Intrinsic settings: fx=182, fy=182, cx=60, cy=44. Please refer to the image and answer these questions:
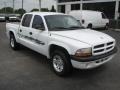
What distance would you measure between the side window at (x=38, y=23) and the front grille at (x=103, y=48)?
1922mm

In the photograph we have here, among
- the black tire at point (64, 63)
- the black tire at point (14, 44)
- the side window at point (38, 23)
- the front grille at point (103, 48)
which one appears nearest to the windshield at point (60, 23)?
the side window at point (38, 23)

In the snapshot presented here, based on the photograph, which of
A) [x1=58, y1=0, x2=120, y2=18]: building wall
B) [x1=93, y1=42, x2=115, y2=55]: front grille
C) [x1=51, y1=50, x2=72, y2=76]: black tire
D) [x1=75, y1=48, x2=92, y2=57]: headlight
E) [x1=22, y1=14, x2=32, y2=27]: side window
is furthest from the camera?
[x1=58, y1=0, x2=120, y2=18]: building wall

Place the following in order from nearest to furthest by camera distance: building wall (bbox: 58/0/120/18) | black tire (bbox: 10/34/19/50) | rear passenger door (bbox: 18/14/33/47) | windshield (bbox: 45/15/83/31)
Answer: windshield (bbox: 45/15/83/31) < rear passenger door (bbox: 18/14/33/47) < black tire (bbox: 10/34/19/50) < building wall (bbox: 58/0/120/18)

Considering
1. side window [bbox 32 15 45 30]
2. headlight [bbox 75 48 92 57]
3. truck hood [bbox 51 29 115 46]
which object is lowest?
headlight [bbox 75 48 92 57]

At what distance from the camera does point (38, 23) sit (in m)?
6.18

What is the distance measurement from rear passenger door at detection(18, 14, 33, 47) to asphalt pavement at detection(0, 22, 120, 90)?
745 millimetres

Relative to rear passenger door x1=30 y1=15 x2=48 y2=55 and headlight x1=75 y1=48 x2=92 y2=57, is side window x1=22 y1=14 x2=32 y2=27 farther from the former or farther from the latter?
headlight x1=75 y1=48 x2=92 y2=57

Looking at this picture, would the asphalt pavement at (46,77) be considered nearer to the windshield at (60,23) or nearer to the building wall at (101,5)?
the windshield at (60,23)

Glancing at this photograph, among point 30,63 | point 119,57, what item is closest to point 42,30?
point 30,63

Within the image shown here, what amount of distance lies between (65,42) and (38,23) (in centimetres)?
177

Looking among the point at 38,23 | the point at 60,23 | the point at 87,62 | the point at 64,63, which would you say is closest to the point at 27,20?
the point at 38,23

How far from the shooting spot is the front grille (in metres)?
4.74

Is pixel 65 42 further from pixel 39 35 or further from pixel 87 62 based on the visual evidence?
pixel 39 35

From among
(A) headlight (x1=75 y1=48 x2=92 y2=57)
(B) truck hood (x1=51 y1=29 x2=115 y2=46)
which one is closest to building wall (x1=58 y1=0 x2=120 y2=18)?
(B) truck hood (x1=51 y1=29 x2=115 y2=46)
